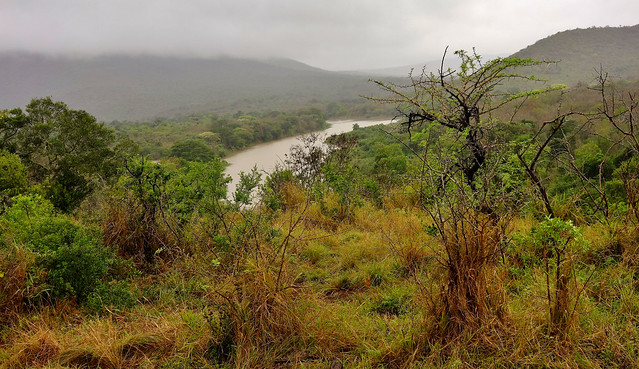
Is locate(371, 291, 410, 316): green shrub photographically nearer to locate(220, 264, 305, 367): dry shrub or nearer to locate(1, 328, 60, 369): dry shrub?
locate(220, 264, 305, 367): dry shrub

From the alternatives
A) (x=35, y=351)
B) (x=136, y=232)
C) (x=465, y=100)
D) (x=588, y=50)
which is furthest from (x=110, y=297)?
(x=588, y=50)

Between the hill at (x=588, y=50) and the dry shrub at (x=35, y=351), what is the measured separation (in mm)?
72698

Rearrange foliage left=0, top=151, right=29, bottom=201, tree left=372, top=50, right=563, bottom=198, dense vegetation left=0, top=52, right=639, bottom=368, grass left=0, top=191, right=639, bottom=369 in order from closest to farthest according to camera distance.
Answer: grass left=0, top=191, right=639, bottom=369 < dense vegetation left=0, top=52, right=639, bottom=368 < tree left=372, top=50, right=563, bottom=198 < foliage left=0, top=151, right=29, bottom=201

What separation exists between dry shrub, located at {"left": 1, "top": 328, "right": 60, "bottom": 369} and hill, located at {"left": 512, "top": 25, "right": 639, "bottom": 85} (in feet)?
239

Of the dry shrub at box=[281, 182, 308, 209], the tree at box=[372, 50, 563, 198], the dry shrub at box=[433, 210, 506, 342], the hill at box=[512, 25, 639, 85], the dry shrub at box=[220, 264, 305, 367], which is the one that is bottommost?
the dry shrub at box=[281, 182, 308, 209]

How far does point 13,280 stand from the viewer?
9.81 feet

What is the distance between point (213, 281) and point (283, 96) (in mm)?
150465

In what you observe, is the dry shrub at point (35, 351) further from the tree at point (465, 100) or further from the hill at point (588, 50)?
the hill at point (588, 50)

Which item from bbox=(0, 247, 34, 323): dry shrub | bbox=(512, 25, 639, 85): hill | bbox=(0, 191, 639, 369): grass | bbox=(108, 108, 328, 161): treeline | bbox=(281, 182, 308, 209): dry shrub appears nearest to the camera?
bbox=(0, 191, 639, 369): grass

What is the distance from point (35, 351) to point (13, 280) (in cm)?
93

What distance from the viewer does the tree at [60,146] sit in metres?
17.5

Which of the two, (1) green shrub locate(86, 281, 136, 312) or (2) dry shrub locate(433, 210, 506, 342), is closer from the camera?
Result: (2) dry shrub locate(433, 210, 506, 342)

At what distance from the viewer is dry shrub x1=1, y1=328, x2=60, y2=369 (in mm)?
2320

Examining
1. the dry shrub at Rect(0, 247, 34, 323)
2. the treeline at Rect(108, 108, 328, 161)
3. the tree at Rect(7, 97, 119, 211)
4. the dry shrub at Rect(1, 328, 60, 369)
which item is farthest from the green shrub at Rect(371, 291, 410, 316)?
the treeline at Rect(108, 108, 328, 161)
